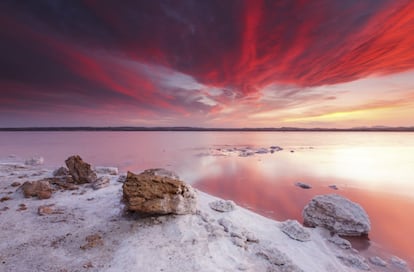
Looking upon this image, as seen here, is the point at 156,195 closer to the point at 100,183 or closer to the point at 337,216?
the point at 100,183

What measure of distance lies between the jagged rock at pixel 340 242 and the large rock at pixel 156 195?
4.52 metres

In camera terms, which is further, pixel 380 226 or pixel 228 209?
pixel 380 226

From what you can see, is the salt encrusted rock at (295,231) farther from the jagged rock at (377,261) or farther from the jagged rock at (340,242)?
the jagged rock at (377,261)

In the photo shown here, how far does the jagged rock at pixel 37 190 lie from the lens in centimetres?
777

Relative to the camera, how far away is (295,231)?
22.3 feet

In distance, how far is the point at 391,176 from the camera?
1681cm

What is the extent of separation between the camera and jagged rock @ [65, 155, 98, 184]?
977 centimetres

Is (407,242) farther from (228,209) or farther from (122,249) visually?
(122,249)

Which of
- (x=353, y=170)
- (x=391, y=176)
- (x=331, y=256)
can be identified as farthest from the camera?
(x=353, y=170)

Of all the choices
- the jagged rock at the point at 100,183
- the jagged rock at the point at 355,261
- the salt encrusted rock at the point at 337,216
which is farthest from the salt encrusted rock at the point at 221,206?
the jagged rock at the point at 100,183

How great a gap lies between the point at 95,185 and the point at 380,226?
11422 mm

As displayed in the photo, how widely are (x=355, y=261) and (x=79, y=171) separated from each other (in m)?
10.7

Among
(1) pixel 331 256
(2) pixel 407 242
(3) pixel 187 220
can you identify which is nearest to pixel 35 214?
(3) pixel 187 220

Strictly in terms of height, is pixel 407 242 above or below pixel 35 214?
below
